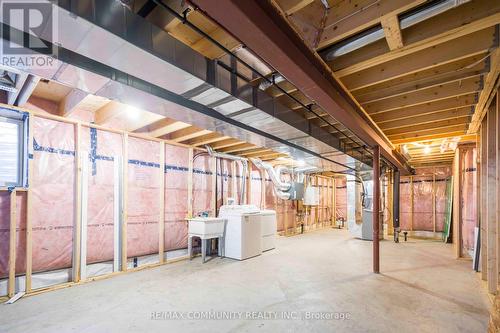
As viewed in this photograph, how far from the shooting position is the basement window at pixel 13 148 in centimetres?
280

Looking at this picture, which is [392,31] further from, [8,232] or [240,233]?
[8,232]

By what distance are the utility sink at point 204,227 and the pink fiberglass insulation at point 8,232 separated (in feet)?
7.08

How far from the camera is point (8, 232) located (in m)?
2.83

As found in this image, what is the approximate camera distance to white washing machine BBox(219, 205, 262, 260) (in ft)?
15.0

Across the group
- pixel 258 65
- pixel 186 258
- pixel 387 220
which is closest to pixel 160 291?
pixel 186 258

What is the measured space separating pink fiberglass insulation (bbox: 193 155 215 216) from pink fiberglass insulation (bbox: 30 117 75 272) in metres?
2.01

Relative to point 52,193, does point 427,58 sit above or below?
above

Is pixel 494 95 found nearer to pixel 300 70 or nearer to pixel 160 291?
pixel 300 70

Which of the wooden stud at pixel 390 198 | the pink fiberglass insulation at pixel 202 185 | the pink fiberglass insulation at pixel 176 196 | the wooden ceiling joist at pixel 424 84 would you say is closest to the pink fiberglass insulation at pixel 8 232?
the pink fiberglass insulation at pixel 176 196

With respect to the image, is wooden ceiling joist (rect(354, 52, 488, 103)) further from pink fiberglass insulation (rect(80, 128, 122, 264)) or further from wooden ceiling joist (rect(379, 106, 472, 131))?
pink fiberglass insulation (rect(80, 128, 122, 264))

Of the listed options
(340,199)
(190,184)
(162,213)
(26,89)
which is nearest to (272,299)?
(162,213)

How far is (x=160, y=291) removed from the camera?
3023 millimetres

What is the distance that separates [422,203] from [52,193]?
8954 millimetres

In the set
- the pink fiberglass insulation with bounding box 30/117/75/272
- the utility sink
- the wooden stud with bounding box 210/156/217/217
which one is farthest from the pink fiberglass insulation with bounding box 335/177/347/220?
the pink fiberglass insulation with bounding box 30/117/75/272
